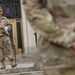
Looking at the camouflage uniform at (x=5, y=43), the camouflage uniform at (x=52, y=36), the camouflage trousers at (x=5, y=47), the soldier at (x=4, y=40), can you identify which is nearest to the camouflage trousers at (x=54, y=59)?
the camouflage uniform at (x=52, y=36)

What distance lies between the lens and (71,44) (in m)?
2.28

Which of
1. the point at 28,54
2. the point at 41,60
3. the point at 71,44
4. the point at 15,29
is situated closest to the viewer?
the point at 71,44

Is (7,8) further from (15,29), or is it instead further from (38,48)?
(38,48)

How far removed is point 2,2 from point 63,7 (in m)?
14.5

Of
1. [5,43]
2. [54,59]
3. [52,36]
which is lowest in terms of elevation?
[5,43]

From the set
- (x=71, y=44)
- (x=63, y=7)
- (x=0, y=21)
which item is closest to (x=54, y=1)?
(x=63, y=7)

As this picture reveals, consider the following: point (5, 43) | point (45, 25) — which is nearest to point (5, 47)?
point (5, 43)

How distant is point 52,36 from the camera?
7.68 feet

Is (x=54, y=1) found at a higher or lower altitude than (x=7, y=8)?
higher

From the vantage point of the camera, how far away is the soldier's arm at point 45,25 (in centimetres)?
230

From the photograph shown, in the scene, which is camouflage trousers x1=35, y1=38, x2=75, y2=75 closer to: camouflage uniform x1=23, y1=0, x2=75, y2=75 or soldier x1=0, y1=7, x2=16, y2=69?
A: camouflage uniform x1=23, y1=0, x2=75, y2=75

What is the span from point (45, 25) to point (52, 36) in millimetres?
82

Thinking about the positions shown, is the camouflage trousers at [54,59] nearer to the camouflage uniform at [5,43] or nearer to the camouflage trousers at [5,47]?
the camouflage uniform at [5,43]

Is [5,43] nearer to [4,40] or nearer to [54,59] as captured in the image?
[4,40]
